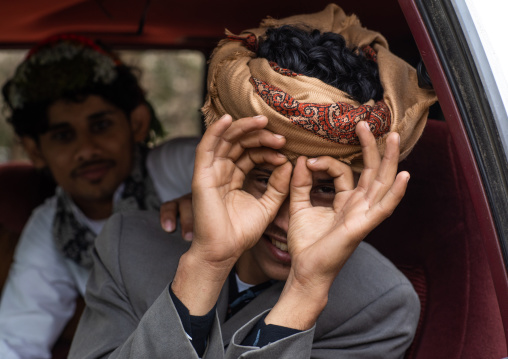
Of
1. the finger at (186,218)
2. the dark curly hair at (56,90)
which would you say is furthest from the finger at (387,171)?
the dark curly hair at (56,90)

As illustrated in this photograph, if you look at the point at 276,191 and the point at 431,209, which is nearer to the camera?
the point at 276,191

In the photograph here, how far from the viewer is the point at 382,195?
1.35m

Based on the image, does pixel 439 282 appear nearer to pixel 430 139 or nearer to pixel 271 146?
pixel 430 139

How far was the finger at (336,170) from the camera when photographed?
146 cm

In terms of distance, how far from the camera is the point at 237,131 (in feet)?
4.73

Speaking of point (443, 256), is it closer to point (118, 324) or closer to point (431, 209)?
point (431, 209)

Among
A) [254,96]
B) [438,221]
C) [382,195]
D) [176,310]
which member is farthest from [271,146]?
[438,221]

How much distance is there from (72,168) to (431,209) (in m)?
1.62

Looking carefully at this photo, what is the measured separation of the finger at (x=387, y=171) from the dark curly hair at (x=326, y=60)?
0.21m

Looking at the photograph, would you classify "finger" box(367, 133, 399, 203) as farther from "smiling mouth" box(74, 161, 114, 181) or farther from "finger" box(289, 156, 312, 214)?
"smiling mouth" box(74, 161, 114, 181)

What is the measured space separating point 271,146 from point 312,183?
17 cm

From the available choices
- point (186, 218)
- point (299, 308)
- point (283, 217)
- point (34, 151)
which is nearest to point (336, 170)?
point (283, 217)

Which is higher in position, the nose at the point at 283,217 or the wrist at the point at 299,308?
the nose at the point at 283,217

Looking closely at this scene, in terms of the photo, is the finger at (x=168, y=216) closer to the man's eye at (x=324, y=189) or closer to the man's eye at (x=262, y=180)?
the man's eye at (x=262, y=180)
